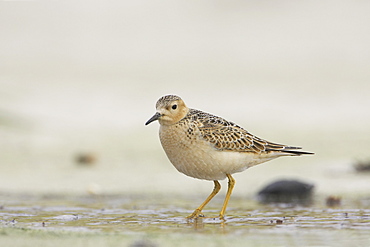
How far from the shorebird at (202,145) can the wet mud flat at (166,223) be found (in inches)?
18.7

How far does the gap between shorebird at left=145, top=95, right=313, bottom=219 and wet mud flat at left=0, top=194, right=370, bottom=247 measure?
1.56 ft

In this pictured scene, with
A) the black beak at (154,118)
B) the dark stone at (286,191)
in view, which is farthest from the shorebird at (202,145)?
the dark stone at (286,191)

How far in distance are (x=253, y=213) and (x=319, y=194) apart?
5.51 ft

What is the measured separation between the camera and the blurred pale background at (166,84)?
10258 mm

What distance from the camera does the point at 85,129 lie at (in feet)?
43.8

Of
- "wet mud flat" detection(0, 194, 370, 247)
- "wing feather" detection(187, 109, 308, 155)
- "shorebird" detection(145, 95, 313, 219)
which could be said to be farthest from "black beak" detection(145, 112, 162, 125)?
"wet mud flat" detection(0, 194, 370, 247)

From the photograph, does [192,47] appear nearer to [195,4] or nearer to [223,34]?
[223,34]

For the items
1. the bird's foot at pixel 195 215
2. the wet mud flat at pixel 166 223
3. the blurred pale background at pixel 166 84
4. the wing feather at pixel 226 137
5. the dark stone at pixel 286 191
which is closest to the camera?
the wet mud flat at pixel 166 223

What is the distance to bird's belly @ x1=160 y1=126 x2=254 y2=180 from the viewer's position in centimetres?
715

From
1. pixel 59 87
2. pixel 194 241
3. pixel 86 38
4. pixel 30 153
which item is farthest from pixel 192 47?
pixel 194 241

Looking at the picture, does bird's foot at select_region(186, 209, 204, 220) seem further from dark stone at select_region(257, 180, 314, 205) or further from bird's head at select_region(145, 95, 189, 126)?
dark stone at select_region(257, 180, 314, 205)

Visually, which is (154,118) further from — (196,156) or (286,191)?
(286,191)

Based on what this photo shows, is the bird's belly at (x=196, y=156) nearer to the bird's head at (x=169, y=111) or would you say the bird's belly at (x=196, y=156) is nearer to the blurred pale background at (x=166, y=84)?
the bird's head at (x=169, y=111)

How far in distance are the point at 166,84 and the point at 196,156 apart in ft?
30.9
